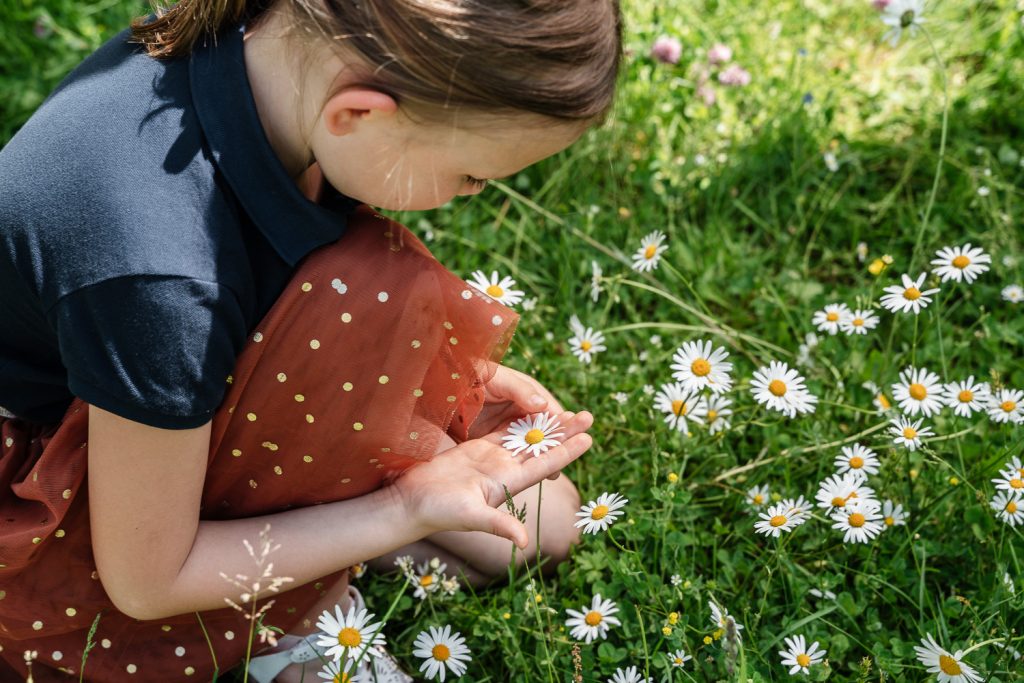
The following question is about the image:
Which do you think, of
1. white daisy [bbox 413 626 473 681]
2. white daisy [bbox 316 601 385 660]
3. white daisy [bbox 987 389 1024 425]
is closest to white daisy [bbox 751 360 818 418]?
white daisy [bbox 987 389 1024 425]

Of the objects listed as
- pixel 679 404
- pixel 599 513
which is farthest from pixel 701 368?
pixel 599 513

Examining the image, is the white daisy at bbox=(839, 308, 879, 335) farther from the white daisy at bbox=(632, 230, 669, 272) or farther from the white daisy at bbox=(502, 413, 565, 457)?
the white daisy at bbox=(502, 413, 565, 457)

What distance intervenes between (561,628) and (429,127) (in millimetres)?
693

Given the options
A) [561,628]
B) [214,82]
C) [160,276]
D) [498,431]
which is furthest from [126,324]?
[561,628]

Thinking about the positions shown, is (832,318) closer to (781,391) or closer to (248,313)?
(781,391)

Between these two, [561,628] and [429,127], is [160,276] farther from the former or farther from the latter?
[561,628]

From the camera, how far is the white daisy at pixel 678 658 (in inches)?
47.1

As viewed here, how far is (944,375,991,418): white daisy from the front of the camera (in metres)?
1.40

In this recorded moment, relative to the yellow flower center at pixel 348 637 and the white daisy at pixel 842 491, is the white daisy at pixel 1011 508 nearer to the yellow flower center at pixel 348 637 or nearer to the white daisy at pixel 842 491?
the white daisy at pixel 842 491

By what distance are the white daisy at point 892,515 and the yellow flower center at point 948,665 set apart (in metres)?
0.24

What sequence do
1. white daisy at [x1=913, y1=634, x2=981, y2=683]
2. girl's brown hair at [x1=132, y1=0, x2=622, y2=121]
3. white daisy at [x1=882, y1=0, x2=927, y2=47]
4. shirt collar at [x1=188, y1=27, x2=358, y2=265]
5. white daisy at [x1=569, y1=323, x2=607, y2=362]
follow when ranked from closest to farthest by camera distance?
girl's brown hair at [x1=132, y1=0, x2=622, y2=121] < shirt collar at [x1=188, y1=27, x2=358, y2=265] < white daisy at [x1=913, y1=634, x2=981, y2=683] < white daisy at [x1=569, y1=323, x2=607, y2=362] < white daisy at [x1=882, y1=0, x2=927, y2=47]

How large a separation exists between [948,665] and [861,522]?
8.4 inches

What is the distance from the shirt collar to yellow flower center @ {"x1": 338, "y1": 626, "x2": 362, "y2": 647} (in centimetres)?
40

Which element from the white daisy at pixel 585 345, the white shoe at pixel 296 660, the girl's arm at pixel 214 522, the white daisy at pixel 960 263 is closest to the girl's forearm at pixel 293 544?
the girl's arm at pixel 214 522
